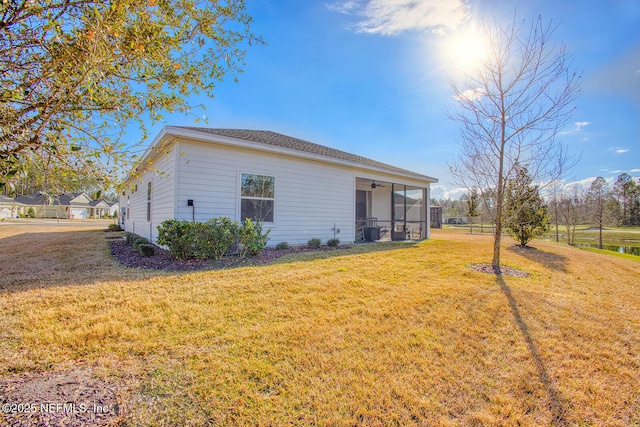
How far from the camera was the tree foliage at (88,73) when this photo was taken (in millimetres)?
1970

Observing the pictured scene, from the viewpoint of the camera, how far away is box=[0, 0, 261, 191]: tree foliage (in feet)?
6.46

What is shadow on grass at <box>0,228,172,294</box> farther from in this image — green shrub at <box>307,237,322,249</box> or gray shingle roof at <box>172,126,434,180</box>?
green shrub at <box>307,237,322,249</box>

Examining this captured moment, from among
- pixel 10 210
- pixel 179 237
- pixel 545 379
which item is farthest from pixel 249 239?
pixel 545 379

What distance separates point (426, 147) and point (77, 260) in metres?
11.8

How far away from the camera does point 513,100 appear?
5426 millimetres

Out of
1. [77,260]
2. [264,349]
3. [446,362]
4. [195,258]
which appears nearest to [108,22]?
→ [264,349]

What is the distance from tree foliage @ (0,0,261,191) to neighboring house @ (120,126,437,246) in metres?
2.22

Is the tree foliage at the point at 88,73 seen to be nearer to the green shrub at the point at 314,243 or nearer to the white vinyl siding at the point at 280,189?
the white vinyl siding at the point at 280,189

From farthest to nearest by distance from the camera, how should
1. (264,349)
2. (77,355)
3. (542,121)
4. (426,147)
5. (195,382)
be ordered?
(426,147) → (542,121) → (264,349) → (77,355) → (195,382)

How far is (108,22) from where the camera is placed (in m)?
1.99

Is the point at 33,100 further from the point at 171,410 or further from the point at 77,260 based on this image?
the point at 77,260

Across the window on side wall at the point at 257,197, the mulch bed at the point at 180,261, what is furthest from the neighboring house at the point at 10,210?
the window on side wall at the point at 257,197

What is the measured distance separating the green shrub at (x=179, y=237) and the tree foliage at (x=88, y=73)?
3.26 meters

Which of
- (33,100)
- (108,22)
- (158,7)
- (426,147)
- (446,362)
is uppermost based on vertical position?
(426,147)
